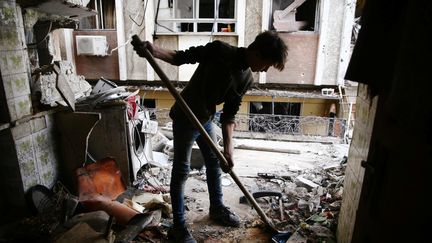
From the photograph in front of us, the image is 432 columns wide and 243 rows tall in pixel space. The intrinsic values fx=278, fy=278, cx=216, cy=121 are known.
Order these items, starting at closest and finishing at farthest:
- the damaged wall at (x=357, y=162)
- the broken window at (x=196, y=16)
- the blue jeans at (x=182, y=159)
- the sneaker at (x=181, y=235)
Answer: the damaged wall at (x=357, y=162)
the blue jeans at (x=182, y=159)
the sneaker at (x=181, y=235)
the broken window at (x=196, y=16)

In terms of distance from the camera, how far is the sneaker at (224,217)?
3.06 metres

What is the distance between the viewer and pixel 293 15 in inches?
329

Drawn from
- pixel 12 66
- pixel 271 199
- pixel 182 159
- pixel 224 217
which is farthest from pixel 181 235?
pixel 12 66

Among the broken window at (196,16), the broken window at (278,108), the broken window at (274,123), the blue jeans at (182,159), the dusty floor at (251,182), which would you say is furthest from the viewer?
the broken window at (278,108)

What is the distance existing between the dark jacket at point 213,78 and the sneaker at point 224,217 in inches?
44.5

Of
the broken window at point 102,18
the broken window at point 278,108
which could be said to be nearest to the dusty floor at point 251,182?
the broken window at point 278,108

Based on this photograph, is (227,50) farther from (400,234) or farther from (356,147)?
(400,234)

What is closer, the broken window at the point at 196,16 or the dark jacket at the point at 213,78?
the dark jacket at the point at 213,78

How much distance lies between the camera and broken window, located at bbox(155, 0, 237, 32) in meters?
8.62

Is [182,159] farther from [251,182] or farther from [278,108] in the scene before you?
[278,108]

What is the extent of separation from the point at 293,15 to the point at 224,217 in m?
7.12

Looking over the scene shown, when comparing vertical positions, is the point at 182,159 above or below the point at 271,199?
above

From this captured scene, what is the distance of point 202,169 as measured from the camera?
15.3ft

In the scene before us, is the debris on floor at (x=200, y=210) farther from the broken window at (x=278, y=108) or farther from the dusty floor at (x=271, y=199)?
the broken window at (x=278, y=108)
